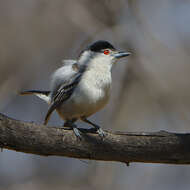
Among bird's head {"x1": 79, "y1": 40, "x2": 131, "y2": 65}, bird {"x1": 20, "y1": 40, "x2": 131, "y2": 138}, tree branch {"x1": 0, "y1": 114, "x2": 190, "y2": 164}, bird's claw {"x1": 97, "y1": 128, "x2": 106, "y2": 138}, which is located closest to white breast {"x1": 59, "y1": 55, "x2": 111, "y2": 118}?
bird {"x1": 20, "y1": 40, "x2": 131, "y2": 138}

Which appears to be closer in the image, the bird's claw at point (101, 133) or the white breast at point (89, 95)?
the bird's claw at point (101, 133)

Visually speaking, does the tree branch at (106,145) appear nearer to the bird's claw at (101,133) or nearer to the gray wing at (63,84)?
the bird's claw at (101,133)

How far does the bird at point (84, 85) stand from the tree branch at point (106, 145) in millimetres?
508

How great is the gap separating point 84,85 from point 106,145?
1044 millimetres

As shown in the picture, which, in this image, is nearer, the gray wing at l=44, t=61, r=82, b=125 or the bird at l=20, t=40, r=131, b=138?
the bird at l=20, t=40, r=131, b=138

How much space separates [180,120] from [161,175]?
1.35 metres

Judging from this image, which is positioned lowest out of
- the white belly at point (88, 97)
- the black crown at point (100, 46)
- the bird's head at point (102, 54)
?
the white belly at point (88, 97)

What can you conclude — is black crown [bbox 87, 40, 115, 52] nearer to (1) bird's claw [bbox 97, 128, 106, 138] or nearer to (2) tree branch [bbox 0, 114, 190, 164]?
(1) bird's claw [bbox 97, 128, 106, 138]

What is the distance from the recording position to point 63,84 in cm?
449

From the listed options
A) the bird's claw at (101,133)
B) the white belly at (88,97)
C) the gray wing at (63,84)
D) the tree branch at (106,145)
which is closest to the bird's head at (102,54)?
the gray wing at (63,84)

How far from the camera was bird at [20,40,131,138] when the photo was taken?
423 cm

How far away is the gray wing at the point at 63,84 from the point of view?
4.38 m

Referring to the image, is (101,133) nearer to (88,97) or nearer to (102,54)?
(88,97)

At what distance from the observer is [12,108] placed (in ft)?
25.6
